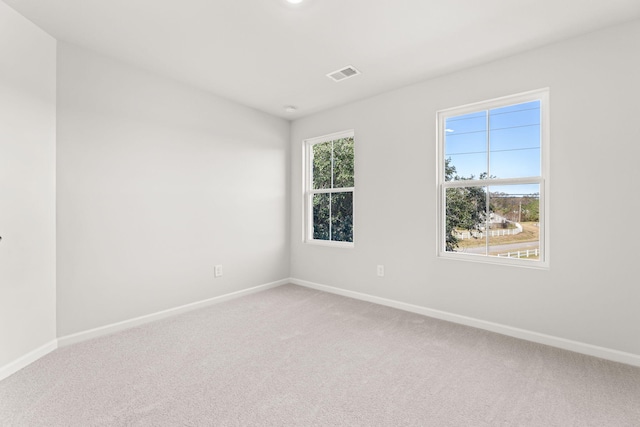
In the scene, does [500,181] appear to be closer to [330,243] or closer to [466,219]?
[466,219]

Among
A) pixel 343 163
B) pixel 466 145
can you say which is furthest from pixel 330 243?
pixel 466 145

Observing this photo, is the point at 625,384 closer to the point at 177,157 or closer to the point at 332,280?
the point at 332,280

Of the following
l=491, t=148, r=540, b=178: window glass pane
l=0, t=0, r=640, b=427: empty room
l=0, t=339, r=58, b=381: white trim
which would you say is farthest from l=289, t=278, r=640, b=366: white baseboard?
l=0, t=339, r=58, b=381: white trim

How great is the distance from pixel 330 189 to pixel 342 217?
0.43 metres

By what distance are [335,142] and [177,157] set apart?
2007 mm

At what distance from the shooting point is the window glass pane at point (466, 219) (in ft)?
9.64

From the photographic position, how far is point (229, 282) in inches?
146

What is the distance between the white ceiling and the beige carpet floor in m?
2.49

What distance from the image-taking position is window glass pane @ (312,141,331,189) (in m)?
4.22

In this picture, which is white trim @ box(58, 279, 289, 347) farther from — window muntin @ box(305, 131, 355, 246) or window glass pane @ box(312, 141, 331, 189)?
window glass pane @ box(312, 141, 331, 189)

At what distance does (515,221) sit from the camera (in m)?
2.74

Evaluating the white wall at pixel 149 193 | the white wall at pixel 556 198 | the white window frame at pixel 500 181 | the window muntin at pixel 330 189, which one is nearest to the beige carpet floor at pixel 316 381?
the white wall at pixel 556 198

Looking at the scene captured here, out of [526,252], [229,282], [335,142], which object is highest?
[335,142]

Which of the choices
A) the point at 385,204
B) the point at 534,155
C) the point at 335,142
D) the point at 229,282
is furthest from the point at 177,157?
the point at 534,155
